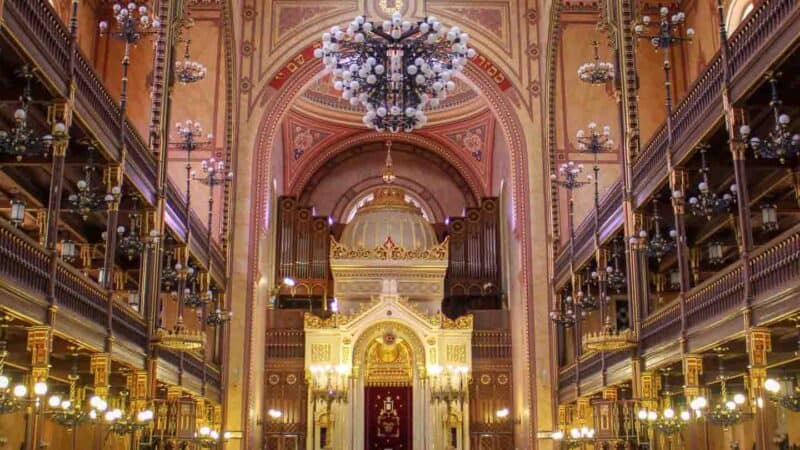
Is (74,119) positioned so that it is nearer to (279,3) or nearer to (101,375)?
(101,375)

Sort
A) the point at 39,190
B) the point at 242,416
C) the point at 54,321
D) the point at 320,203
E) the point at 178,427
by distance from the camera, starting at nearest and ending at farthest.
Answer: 1. the point at 54,321
2. the point at 39,190
3. the point at 178,427
4. the point at 242,416
5. the point at 320,203

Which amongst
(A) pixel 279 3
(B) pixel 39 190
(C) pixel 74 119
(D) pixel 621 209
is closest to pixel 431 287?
(A) pixel 279 3

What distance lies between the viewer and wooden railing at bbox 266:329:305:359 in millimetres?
30062

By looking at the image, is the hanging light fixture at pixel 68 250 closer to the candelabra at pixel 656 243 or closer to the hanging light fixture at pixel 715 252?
the candelabra at pixel 656 243

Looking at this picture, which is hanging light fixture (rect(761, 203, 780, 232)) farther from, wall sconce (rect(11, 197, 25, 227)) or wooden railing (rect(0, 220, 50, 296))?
wall sconce (rect(11, 197, 25, 227))

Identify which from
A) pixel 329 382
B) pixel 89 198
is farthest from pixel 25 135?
pixel 329 382

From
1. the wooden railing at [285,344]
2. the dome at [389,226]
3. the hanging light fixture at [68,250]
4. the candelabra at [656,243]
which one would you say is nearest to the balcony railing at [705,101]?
the candelabra at [656,243]

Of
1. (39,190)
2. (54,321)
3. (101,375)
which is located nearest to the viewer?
(54,321)

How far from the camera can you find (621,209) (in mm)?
19359

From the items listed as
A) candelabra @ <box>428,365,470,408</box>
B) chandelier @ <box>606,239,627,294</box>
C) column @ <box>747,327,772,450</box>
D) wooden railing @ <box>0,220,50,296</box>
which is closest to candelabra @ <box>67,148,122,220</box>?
wooden railing @ <box>0,220,50,296</box>

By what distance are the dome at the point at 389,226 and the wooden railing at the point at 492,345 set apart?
390cm

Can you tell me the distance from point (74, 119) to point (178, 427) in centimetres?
1010

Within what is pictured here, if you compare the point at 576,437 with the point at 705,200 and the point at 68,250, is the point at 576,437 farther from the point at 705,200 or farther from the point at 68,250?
the point at 68,250

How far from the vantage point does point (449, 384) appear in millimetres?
28922
